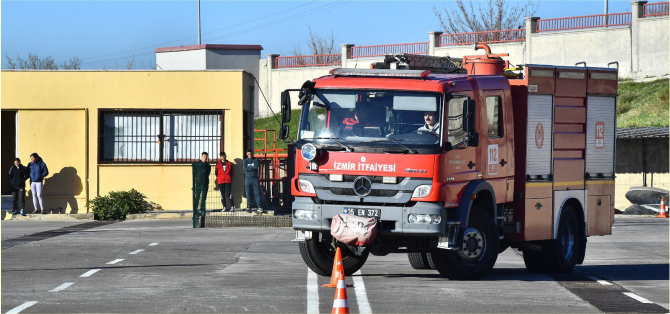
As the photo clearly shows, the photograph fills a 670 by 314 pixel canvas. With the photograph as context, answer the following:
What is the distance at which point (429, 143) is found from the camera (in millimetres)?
11555

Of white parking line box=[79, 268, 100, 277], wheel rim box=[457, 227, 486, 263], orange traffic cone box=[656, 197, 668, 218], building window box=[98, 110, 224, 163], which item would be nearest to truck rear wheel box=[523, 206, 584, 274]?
wheel rim box=[457, 227, 486, 263]

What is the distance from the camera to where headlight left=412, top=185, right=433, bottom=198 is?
11.4 meters

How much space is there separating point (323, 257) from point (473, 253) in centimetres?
202

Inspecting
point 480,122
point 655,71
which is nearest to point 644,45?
point 655,71

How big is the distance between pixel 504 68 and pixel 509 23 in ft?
194

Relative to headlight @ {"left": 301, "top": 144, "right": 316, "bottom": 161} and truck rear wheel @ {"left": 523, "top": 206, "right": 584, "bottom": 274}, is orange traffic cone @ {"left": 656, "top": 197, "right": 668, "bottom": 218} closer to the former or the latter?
truck rear wheel @ {"left": 523, "top": 206, "right": 584, "bottom": 274}

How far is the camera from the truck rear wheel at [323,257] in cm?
1269

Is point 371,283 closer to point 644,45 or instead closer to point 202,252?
point 202,252

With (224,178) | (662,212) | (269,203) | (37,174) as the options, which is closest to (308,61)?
(662,212)

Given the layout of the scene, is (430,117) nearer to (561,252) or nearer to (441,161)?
(441,161)

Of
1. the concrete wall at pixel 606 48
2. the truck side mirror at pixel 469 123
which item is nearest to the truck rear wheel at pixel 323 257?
the truck side mirror at pixel 469 123

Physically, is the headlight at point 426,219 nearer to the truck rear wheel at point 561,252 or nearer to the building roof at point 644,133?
the truck rear wheel at point 561,252

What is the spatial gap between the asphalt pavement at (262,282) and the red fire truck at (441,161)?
566 mm

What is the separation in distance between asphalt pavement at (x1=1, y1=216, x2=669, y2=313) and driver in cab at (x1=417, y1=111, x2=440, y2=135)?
6.34ft
